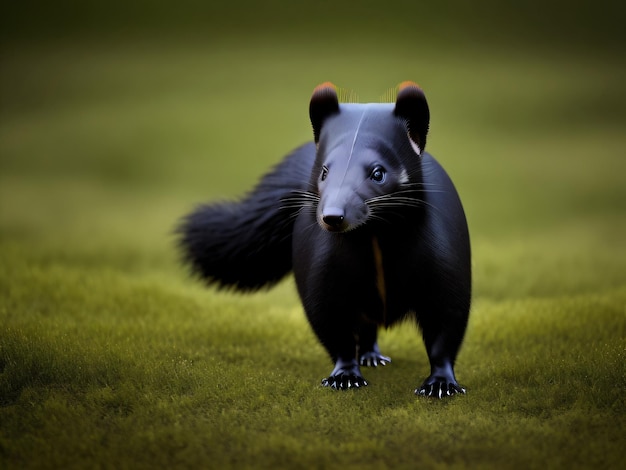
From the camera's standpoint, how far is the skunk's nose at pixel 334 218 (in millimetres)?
3912

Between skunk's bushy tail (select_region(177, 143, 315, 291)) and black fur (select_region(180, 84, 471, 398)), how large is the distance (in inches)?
15.7

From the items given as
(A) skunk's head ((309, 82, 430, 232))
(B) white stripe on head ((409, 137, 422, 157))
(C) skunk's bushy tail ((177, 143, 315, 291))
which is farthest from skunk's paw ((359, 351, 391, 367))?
(B) white stripe on head ((409, 137, 422, 157))

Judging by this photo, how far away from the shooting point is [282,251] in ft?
18.2

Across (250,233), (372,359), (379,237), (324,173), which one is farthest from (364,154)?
(372,359)

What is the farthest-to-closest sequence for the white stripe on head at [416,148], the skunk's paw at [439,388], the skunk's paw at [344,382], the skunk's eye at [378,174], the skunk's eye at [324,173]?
the skunk's paw at [344,382] → the skunk's paw at [439,388] → the white stripe on head at [416,148] → the skunk's eye at [324,173] → the skunk's eye at [378,174]

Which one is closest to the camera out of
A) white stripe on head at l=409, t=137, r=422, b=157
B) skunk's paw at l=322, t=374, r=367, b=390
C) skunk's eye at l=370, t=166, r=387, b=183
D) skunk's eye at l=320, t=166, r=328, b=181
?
skunk's eye at l=370, t=166, r=387, b=183

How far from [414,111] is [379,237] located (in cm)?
68

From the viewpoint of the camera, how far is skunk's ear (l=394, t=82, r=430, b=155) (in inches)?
169

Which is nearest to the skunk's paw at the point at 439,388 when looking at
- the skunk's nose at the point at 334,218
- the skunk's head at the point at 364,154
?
the skunk's head at the point at 364,154

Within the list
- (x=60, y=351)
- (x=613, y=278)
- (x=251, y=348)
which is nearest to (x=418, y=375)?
(x=251, y=348)

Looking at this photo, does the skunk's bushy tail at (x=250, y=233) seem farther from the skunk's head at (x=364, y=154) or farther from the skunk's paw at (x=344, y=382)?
the skunk's paw at (x=344, y=382)

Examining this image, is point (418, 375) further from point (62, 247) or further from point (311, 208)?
point (62, 247)

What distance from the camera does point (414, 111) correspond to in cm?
432

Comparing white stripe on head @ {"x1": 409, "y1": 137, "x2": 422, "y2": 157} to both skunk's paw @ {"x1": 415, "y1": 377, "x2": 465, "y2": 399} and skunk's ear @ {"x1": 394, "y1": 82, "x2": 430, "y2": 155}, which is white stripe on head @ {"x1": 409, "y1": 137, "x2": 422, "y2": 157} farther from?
skunk's paw @ {"x1": 415, "y1": 377, "x2": 465, "y2": 399}
